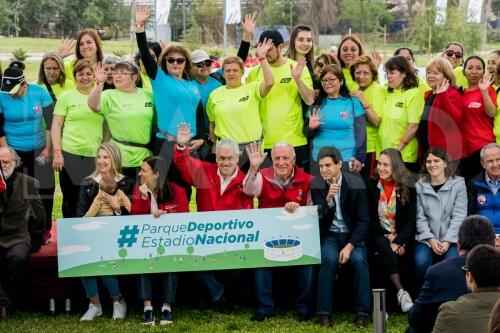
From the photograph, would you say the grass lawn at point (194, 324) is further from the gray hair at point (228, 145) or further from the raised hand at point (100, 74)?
the raised hand at point (100, 74)

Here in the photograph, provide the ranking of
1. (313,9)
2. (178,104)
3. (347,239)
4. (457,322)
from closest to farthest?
(457,322) < (347,239) < (178,104) < (313,9)

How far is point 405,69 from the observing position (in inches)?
329

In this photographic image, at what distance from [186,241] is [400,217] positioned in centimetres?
170

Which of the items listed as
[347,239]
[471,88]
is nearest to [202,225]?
[347,239]

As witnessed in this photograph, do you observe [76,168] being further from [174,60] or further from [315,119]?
[315,119]

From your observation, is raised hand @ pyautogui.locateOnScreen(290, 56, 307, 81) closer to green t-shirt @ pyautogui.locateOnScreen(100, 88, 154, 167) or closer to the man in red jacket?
the man in red jacket

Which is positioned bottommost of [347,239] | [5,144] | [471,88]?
[347,239]

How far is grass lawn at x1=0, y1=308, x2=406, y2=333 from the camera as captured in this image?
7.15 meters

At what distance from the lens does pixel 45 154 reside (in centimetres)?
848

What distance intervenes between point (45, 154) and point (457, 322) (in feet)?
16.2

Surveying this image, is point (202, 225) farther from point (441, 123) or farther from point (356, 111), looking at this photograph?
point (441, 123)

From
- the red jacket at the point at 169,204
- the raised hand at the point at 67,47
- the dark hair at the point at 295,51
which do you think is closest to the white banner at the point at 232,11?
the raised hand at the point at 67,47

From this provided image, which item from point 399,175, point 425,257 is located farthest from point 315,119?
point 425,257

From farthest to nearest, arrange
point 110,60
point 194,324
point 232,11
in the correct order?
point 232,11, point 110,60, point 194,324
